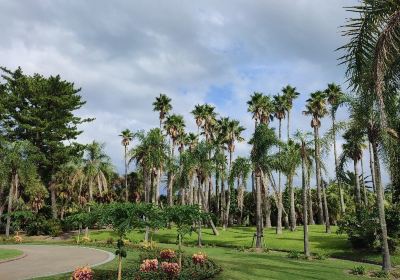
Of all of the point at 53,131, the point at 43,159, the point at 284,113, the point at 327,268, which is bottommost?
the point at 327,268

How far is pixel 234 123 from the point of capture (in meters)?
73.6

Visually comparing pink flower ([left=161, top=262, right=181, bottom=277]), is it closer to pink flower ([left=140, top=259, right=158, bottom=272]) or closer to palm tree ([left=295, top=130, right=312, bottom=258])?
pink flower ([left=140, top=259, right=158, bottom=272])

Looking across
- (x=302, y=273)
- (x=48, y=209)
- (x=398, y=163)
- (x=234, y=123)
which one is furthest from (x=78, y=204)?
(x=398, y=163)

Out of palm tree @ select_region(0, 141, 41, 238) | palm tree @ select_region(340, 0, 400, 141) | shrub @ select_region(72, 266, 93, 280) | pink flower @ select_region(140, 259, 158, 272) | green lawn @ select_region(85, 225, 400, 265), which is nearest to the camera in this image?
palm tree @ select_region(340, 0, 400, 141)

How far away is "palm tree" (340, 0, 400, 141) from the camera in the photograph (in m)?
11.3

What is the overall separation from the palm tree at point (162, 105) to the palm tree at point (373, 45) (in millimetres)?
61248

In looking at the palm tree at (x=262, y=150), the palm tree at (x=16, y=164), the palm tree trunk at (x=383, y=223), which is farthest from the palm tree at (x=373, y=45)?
the palm tree at (x=16, y=164)

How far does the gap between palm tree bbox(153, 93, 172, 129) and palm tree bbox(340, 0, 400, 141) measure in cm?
6125

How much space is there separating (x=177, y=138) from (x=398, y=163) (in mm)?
61378

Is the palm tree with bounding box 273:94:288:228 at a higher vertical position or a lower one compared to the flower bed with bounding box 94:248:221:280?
higher

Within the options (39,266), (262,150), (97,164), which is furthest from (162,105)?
(39,266)

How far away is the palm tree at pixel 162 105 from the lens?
73.1m

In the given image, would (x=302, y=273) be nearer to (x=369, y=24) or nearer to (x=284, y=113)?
(x=369, y=24)

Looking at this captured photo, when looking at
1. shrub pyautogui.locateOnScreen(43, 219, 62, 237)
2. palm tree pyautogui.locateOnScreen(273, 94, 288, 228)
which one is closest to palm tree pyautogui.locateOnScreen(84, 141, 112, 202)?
shrub pyautogui.locateOnScreen(43, 219, 62, 237)
